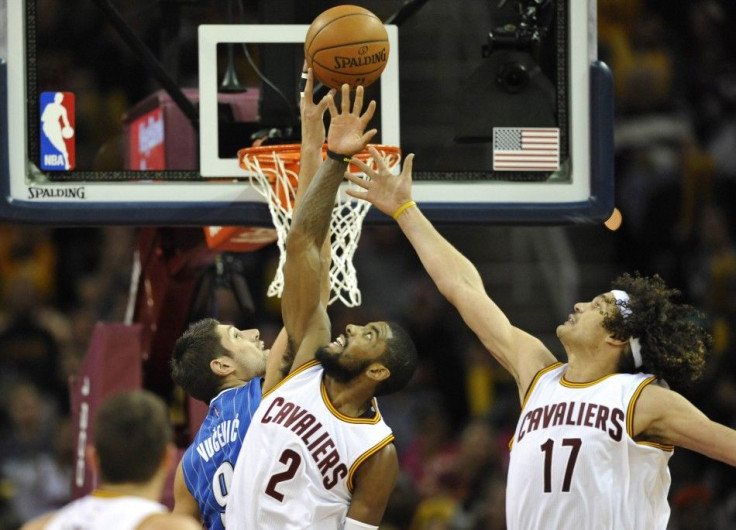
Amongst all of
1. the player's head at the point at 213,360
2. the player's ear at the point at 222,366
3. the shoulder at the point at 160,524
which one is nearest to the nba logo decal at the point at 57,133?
the player's head at the point at 213,360

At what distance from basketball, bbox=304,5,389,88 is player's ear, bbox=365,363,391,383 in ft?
3.23

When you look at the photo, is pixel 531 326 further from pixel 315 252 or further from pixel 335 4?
pixel 315 252

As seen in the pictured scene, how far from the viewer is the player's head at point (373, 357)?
492cm

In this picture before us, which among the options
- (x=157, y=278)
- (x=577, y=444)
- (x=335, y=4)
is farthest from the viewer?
(x=157, y=278)

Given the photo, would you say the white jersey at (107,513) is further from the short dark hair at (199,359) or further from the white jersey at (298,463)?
the short dark hair at (199,359)

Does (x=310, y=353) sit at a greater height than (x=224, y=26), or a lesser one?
lesser

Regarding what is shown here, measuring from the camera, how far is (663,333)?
4.70 meters

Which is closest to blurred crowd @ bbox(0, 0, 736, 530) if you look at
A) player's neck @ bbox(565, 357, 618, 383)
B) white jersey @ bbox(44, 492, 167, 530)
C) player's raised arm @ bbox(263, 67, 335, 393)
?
player's raised arm @ bbox(263, 67, 335, 393)

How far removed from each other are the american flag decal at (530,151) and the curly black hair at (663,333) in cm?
120

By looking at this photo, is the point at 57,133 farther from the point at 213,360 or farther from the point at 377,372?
the point at 377,372

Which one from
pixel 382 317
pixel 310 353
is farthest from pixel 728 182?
pixel 310 353

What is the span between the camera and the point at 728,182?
35.1 feet

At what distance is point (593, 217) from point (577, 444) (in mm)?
1396

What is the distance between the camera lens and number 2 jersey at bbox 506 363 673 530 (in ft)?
15.0
